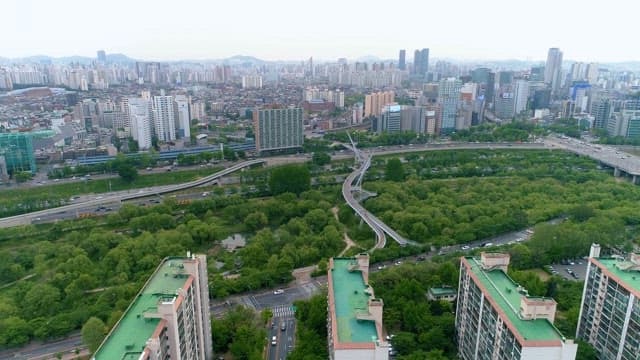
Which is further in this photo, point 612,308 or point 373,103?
point 373,103

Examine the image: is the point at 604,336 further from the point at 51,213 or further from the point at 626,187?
the point at 51,213

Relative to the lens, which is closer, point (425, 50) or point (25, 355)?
point (25, 355)

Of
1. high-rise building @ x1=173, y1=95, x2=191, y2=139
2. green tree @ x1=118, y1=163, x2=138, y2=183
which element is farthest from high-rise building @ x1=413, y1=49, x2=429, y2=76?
green tree @ x1=118, y1=163, x2=138, y2=183

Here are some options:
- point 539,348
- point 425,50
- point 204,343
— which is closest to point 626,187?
point 539,348

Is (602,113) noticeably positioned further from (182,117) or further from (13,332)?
(13,332)

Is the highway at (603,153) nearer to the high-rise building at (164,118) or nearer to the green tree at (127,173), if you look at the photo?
the green tree at (127,173)

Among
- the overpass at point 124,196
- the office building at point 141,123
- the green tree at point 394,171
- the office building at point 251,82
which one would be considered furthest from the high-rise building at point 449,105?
the office building at point 251,82

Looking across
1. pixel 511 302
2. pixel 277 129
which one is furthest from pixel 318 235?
pixel 277 129
